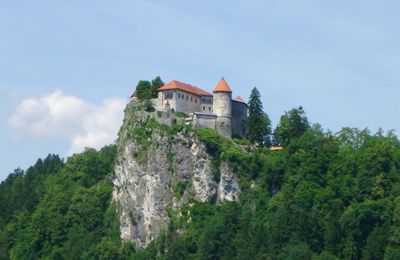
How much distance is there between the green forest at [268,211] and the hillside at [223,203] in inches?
4.4

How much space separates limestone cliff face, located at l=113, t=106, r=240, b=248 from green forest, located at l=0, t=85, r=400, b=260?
3.41 ft

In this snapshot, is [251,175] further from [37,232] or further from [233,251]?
[37,232]

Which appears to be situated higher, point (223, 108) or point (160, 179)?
point (223, 108)

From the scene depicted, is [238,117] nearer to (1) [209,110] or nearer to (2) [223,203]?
(1) [209,110]

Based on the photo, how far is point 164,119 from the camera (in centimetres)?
11212

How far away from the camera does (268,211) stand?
105188mm

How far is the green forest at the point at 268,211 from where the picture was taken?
97.6 m

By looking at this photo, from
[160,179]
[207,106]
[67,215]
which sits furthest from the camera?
[67,215]

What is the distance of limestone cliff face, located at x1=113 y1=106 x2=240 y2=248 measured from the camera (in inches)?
4294

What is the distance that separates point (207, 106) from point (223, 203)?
11.6 m

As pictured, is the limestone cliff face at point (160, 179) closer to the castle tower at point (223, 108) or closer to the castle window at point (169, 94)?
the castle window at point (169, 94)

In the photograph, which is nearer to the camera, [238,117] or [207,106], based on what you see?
[207,106]

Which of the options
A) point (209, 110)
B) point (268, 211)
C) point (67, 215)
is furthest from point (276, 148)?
point (67, 215)

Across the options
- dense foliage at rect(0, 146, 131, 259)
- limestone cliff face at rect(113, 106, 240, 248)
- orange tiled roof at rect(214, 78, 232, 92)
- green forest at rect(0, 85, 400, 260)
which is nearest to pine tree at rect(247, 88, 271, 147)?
green forest at rect(0, 85, 400, 260)
